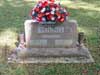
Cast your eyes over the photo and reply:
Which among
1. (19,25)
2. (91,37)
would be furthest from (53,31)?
(19,25)

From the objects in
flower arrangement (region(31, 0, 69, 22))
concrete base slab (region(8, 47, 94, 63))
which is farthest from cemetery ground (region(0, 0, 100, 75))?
flower arrangement (region(31, 0, 69, 22))

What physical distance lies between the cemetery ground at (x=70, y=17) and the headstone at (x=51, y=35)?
0.50 m

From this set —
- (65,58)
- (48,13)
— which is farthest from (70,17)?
(65,58)

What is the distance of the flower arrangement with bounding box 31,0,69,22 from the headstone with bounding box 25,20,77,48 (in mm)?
114

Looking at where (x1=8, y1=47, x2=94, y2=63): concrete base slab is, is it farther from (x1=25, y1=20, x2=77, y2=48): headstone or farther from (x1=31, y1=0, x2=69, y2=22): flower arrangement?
(x1=31, y1=0, x2=69, y2=22): flower arrangement

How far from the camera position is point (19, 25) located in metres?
8.94

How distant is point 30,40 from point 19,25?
2240mm

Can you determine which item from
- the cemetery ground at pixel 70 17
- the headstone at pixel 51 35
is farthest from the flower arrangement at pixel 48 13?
the cemetery ground at pixel 70 17

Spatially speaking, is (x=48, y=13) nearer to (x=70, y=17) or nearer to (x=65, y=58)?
(x=65, y=58)

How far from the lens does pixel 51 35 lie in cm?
671

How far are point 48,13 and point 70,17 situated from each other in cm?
314

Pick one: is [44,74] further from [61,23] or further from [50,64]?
[61,23]

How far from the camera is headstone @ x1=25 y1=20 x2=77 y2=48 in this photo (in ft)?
21.9

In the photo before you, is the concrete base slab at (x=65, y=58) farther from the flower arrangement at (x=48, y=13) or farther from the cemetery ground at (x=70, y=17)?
the flower arrangement at (x=48, y=13)
